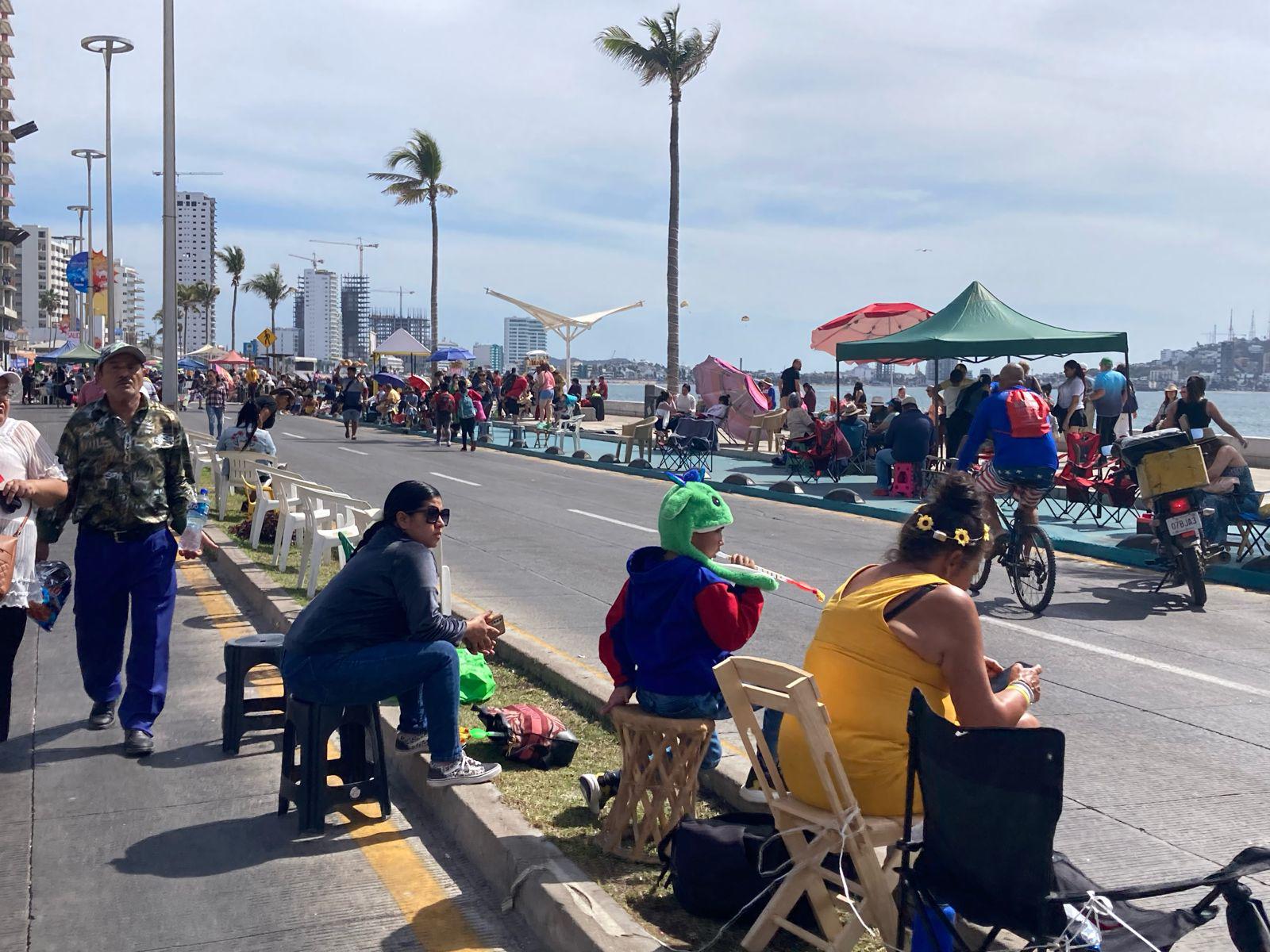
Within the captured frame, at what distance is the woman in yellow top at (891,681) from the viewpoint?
3.54 m

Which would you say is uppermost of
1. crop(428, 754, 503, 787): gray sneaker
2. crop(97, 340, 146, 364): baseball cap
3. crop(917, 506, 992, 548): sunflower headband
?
crop(97, 340, 146, 364): baseball cap

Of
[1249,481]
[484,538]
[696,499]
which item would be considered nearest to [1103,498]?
[1249,481]

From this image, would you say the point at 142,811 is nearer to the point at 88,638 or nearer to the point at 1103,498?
the point at 88,638

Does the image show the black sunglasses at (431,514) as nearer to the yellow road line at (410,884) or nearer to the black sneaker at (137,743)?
the yellow road line at (410,884)

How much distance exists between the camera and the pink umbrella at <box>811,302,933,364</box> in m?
26.5

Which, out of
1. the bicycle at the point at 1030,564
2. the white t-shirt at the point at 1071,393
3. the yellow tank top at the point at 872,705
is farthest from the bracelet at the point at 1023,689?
the white t-shirt at the point at 1071,393

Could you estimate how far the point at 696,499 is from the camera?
4.41 metres

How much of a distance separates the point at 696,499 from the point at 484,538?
376 inches

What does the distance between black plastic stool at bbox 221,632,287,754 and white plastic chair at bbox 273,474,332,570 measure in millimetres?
3837

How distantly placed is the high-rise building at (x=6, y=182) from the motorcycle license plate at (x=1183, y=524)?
4304 inches

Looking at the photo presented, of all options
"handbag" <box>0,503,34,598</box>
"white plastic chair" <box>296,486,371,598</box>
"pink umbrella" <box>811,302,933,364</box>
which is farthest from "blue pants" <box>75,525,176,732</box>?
"pink umbrella" <box>811,302,933,364</box>

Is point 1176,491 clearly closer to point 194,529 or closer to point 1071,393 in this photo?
point 194,529

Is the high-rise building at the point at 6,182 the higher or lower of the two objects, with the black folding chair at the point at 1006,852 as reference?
higher

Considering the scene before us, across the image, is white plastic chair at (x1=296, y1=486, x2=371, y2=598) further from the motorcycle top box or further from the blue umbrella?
the blue umbrella
